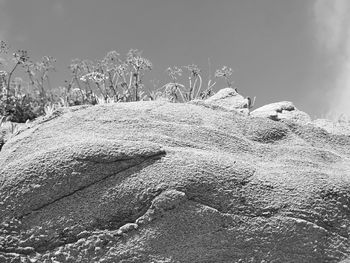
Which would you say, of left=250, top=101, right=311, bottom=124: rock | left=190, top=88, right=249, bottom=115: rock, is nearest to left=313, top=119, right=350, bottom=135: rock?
left=250, top=101, right=311, bottom=124: rock

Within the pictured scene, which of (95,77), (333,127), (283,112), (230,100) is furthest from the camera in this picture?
(95,77)

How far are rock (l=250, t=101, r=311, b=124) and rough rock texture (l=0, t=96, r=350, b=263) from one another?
2.03m

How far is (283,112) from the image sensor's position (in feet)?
24.4

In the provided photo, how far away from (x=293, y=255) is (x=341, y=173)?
1.01m

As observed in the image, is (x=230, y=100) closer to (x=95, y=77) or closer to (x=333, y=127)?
(x=333, y=127)

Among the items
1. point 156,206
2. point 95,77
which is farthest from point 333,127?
point 95,77

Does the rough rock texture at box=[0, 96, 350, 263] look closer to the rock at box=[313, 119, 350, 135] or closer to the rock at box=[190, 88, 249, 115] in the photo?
the rock at box=[313, 119, 350, 135]

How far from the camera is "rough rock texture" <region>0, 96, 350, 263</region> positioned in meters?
4.66

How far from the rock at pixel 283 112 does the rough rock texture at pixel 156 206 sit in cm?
203

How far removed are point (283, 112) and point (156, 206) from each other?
10.6 feet

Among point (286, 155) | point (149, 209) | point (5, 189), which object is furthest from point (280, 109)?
point (5, 189)

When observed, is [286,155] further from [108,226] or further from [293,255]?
[108,226]

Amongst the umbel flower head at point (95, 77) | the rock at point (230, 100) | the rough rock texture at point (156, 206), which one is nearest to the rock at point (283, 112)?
the rock at point (230, 100)

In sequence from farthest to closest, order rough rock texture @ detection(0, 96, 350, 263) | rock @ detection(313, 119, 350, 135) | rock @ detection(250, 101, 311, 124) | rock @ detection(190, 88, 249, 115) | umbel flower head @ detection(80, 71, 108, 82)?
umbel flower head @ detection(80, 71, 108, 82)
rock @ detection(190, 88, 249, 115)
rock @ detection(250, 101, 311, 124)
rock @ detection(313, 119, 350, 135)
rough rock texture @ detection(0, 96, 350, 263)
